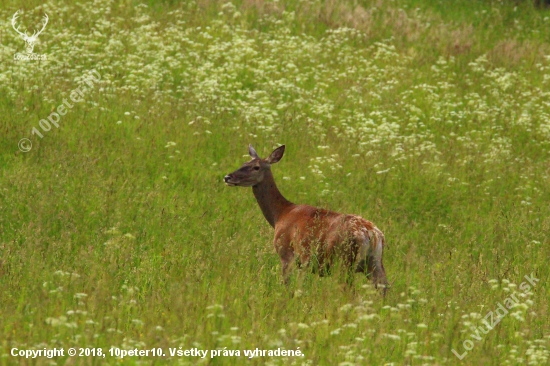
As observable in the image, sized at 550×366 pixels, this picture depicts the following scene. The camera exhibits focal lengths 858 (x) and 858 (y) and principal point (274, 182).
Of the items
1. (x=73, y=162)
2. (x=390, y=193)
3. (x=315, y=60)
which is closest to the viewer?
(x=73, y=162)

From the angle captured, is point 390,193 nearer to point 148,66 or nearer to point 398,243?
point 398,243

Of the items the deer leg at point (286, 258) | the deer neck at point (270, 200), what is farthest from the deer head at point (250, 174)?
the deer leg at point (286, 258)

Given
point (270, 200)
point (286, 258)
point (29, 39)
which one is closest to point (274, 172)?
point (270, 200)

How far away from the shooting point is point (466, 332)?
680cm

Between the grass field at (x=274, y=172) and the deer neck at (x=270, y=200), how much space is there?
36 cm

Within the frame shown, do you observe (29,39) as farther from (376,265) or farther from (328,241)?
(376,265)

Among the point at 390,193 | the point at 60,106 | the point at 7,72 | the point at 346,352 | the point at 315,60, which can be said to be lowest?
the point at 346,352

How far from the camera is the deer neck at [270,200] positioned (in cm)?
982

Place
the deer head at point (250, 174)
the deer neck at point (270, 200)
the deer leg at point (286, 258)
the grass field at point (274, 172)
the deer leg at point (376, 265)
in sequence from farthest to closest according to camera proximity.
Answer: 1. the deer head at point (250, 174)
2. the deer neck at point (270, 200)
3. the deer leg at point (286, 258)
4. the deer leg at point (376, 265)
5. the grass field at point (274, 172)

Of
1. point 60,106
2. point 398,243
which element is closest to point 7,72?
point 60,106

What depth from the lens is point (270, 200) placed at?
392 inches

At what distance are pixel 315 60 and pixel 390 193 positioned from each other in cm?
583

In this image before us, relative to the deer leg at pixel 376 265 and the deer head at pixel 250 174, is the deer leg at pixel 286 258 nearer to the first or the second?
the deer leg at pixel 376 265

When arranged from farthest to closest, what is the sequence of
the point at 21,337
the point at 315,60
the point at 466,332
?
1. the point at 315,60
2. the point at 466,332
3. the point at 21,337
